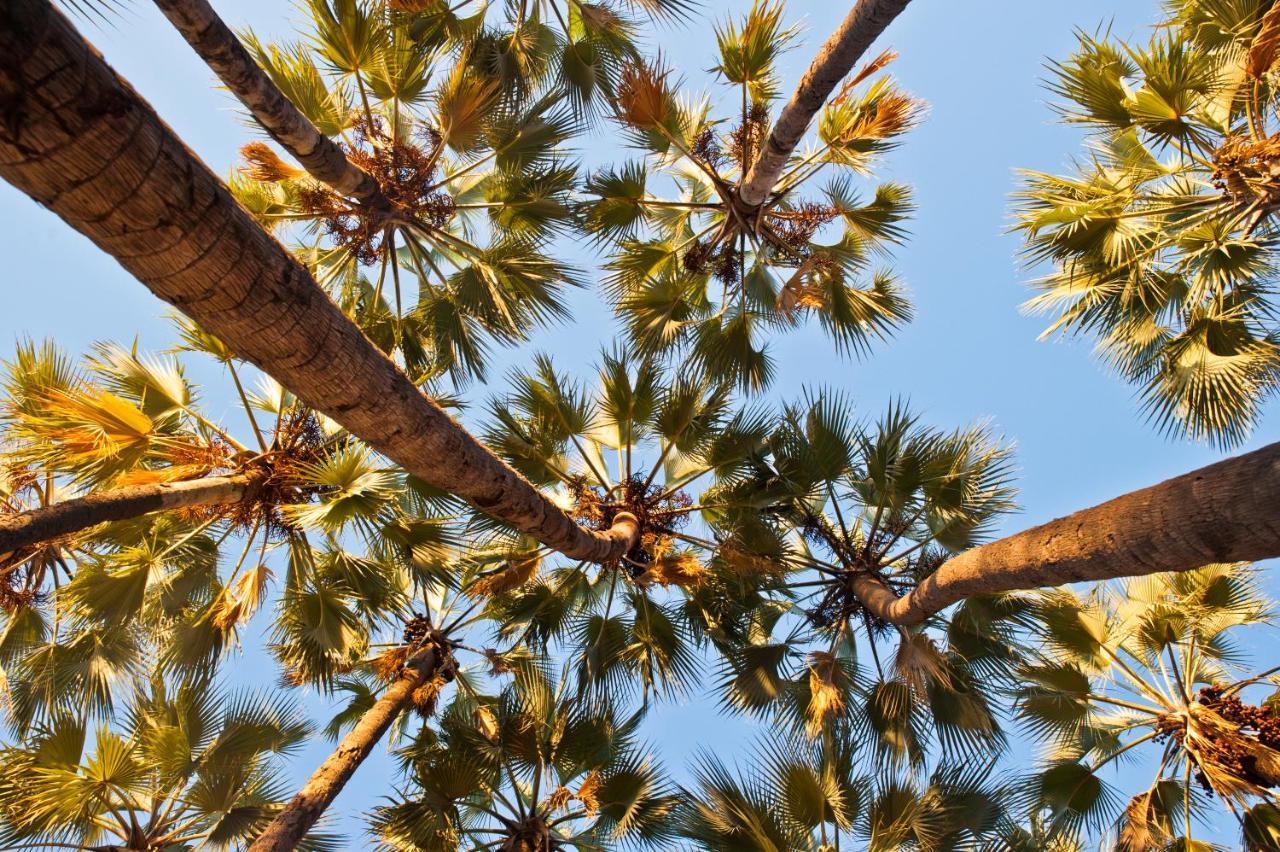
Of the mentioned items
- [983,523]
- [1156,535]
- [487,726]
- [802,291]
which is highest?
[802,291]

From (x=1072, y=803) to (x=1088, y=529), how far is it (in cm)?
483

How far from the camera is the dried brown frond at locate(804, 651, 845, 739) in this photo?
5.35 metres

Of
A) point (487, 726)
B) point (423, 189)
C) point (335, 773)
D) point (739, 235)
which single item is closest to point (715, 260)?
point (739, 235)

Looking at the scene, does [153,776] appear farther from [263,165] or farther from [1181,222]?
[1181,222]

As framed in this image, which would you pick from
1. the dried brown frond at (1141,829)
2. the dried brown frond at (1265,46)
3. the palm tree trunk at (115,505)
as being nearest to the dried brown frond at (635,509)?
the palm tree trunk at (115,505)

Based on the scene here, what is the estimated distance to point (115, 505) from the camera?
436cm

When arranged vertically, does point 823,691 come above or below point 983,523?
below

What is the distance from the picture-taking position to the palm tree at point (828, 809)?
5.14 meters

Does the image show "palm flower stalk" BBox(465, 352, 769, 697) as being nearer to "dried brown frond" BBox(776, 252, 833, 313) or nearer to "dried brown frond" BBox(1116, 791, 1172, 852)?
"dried brown frond" BBox(776, 252, 833, 313)

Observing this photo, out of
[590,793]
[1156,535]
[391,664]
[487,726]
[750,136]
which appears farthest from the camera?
[750,136]

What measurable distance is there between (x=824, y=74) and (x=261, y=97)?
13.0ft

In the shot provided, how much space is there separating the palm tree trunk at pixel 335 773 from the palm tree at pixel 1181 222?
25.4 feet

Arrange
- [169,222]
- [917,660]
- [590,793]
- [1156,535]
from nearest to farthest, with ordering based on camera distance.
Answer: [169,222] → [1156,535] → [917,660] → [590,793]

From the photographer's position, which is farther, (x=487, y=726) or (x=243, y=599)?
(x=487, y=726)
